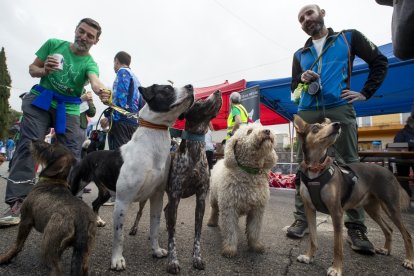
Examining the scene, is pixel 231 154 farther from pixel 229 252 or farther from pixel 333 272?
pixel 333 272

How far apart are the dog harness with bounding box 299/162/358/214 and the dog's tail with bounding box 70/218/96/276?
6.04ft

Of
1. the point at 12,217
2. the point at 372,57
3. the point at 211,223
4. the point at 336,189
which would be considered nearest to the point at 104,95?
the point at 12,217

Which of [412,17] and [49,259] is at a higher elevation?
[412,17]

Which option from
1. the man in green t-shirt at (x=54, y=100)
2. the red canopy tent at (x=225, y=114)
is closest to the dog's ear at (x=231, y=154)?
the man in green t-shirt at (x=54, y=100)

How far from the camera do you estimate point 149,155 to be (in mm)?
2113

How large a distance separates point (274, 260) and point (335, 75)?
2.01 metres

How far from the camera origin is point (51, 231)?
64.7 inches

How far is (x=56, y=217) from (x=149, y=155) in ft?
2.44

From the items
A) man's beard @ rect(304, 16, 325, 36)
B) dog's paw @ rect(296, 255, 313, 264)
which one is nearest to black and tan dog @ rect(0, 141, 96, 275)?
dog's paw @ rect(296, 255, 313, 264)

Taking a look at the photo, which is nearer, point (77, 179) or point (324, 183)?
point (324, 183)

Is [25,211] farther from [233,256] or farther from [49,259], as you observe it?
[233,256]

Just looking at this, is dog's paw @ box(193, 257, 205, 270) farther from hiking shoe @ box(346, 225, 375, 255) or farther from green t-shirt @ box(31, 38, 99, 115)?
green t-shirt @ box(31, 38, 99, 115)

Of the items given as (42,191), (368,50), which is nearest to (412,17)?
(368,50)

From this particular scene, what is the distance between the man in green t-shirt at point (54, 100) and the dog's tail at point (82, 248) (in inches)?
56.8
